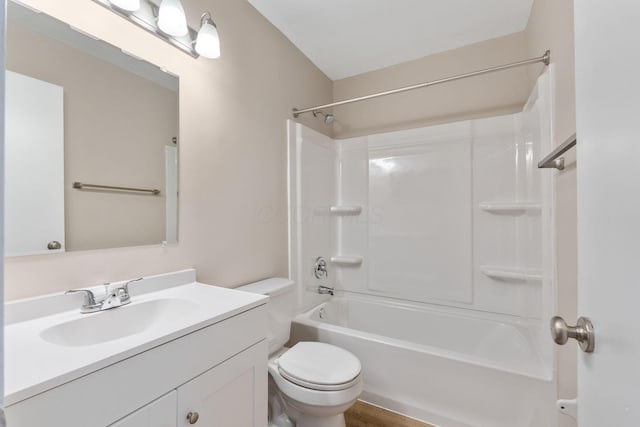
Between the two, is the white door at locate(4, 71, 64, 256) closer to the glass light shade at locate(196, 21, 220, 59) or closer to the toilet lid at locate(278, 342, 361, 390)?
the glass light shade at locate(196, 21, 220, 59)

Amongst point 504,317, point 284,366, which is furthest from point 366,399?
point 504,317

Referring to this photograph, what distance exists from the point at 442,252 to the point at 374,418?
1253mm

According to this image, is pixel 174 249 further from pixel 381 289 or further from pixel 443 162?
pixel 443 162

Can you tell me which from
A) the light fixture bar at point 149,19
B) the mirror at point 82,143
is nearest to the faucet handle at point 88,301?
the mirror at point 82,143

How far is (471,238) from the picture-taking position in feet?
6.72

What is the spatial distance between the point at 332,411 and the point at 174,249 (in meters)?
1.06

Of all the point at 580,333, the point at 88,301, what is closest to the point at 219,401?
the point at 88,301

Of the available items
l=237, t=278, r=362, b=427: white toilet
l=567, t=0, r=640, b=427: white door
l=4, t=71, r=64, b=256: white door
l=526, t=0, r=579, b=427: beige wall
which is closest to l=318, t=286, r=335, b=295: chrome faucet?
l=237, t=278, r=362, b=427: white toilet

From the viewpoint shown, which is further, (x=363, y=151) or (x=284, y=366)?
(x=363, y=151)

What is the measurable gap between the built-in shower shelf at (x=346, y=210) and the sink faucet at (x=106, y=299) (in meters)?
1.75

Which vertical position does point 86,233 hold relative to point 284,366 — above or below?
above

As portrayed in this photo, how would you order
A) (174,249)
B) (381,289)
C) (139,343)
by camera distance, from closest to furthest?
(139,343)
(174,249)
(381,289)

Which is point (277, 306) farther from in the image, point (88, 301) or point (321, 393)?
point (88, 301)

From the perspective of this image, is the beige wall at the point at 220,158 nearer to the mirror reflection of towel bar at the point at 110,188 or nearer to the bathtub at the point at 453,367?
the mirror reflection of towel bar at the point at 110,188
